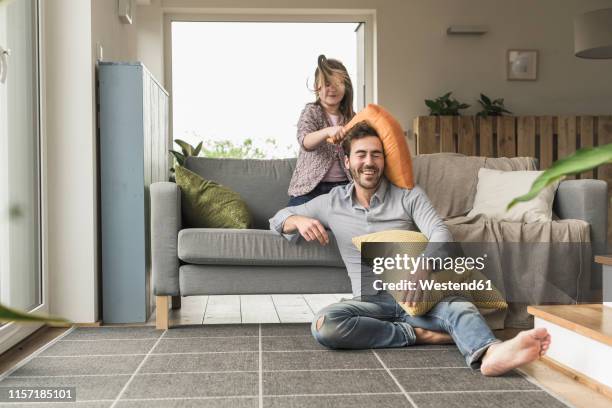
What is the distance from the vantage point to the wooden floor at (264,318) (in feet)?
6.21

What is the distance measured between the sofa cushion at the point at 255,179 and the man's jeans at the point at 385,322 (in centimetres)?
112

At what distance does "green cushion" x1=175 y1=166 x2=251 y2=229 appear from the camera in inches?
124

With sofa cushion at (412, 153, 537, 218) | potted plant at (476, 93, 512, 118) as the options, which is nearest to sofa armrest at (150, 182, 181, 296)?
sofa cushion at (412, 153, 537, 218)

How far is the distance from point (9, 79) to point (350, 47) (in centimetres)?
371

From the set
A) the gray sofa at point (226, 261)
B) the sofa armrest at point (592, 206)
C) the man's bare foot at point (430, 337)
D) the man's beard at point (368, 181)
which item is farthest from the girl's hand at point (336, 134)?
the sofa armrest at point (592, 206)

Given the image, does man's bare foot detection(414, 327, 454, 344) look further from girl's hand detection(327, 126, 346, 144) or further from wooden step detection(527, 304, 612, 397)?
girl's hand detection(327, 126, 346, 144)

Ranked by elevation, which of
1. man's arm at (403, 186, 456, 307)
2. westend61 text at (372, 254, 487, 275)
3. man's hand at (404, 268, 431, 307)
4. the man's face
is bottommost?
man's hand at (404, 268, 431, 307)

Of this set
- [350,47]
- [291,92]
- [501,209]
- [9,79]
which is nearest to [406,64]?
[350,47]

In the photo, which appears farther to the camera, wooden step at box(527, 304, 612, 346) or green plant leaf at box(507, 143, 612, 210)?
wooden step at box(527, 304, 612, 346)

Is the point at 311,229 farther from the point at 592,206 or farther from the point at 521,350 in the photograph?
the point at 592,206

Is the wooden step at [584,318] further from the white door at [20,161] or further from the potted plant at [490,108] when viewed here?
the potted plant at [490,108]

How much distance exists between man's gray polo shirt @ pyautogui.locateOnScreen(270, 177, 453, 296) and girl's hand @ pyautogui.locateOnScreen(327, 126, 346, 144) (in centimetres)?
20

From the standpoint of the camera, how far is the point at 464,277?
101 inches

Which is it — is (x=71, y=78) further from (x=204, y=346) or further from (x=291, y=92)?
(x=291, y=92)
